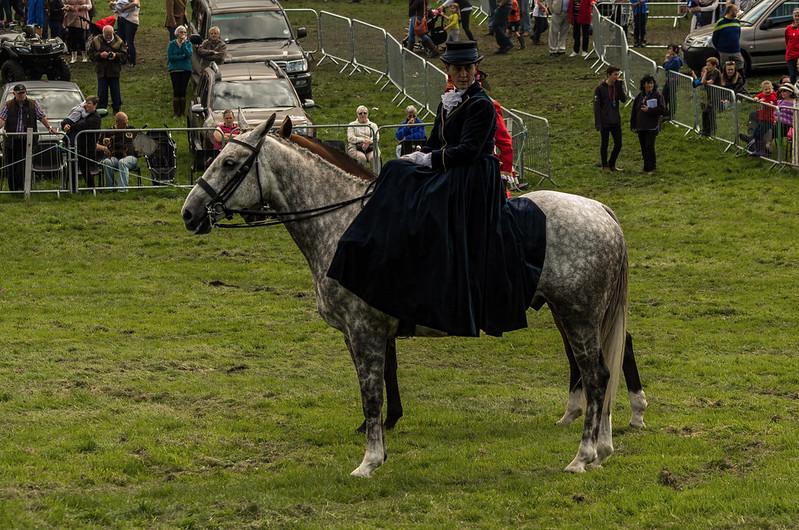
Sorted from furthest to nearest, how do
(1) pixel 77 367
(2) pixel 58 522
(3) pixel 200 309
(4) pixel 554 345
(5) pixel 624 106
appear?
1. (5) pixel 624 106
2. (3) pixel 200 309
3. (4) pixel 554 345
4. (1) pixel 77 367
5. (2) pixel 58 522

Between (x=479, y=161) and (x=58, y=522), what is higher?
(x=479, y=161)

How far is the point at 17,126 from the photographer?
2652cm

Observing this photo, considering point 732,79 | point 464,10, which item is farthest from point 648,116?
point 464,10

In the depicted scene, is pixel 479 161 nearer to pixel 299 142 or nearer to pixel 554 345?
pixel 299 142

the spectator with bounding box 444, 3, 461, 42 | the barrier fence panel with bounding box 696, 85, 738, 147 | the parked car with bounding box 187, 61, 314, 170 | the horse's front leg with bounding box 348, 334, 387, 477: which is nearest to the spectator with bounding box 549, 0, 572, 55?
the spectator with bounding box 444, 3, 461, 42

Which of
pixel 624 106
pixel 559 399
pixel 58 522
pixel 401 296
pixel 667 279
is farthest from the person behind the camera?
pixel 624 106

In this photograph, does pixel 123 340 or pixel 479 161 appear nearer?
pixel 479 161

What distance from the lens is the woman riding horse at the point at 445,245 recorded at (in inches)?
463

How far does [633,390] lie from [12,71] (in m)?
24.4

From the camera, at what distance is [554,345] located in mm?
17547

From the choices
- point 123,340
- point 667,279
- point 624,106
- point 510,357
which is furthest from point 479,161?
point 624,106

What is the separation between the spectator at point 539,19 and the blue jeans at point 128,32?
1149cm

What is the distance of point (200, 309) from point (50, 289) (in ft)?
8.38

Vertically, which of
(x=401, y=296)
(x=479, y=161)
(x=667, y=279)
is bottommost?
(x=667, y=279)
